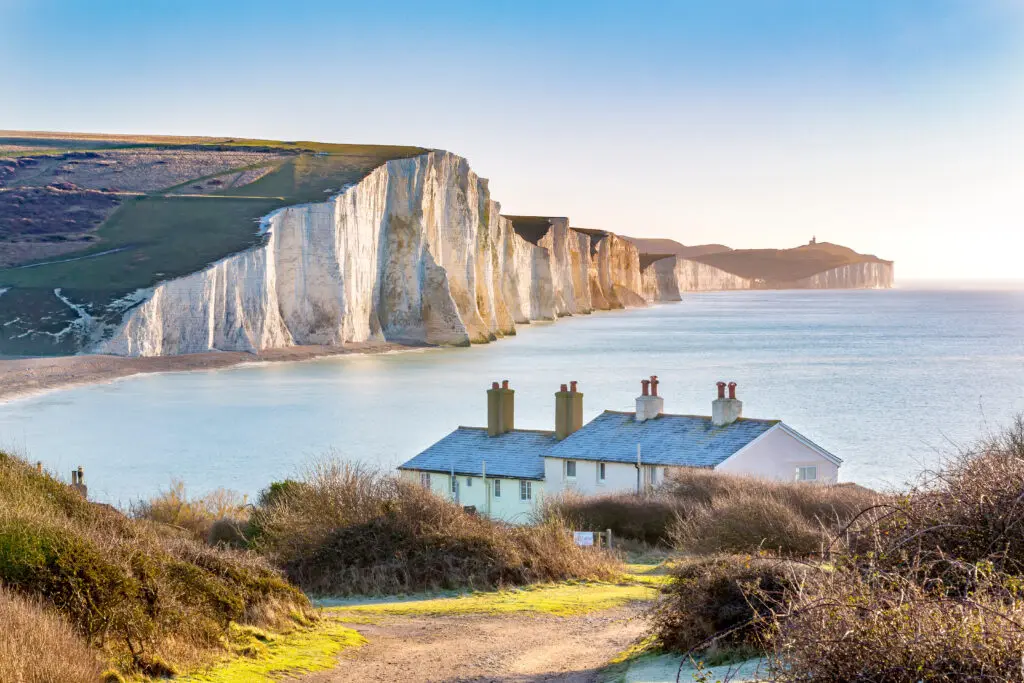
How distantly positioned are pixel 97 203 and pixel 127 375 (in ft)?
146

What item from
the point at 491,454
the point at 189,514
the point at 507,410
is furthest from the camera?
the point at 507,410

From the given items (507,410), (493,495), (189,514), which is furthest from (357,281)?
(189,514)

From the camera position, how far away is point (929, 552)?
913 cm

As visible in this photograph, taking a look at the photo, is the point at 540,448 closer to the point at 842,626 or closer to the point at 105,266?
the point at 842,626

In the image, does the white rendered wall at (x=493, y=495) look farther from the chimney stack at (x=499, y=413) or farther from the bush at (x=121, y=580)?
the bush at (x=121, y=580)

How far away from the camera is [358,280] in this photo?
319 ft

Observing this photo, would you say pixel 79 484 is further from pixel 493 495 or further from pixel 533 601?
pixel 533 601

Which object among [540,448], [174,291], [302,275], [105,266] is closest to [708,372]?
[302,275]

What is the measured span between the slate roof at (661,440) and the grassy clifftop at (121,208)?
54454 mm

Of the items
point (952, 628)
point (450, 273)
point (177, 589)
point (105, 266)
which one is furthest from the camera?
point (450, 273)

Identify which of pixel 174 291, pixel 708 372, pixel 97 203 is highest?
pixel 97 203

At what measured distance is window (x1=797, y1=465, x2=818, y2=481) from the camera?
102 ft

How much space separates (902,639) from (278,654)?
7.14 metres

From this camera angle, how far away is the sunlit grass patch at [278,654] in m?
11.4
